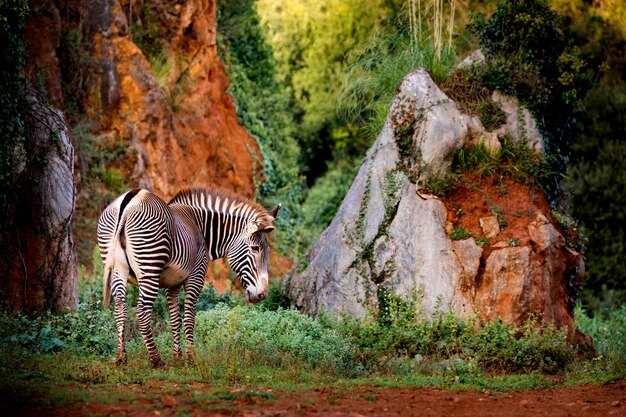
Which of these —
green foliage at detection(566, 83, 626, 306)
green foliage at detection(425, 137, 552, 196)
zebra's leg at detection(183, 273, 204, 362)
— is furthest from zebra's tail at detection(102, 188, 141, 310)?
green foliage at detection(566, 83, 626, 306)

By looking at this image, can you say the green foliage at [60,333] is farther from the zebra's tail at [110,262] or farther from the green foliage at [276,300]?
the green foliage at [276,300]

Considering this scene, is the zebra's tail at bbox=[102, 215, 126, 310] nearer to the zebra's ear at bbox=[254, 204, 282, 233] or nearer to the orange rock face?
the zebra's ear at bbox=[254, 204, 282, 233]

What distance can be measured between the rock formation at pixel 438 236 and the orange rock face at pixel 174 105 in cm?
638

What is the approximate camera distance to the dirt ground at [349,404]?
29.7ft

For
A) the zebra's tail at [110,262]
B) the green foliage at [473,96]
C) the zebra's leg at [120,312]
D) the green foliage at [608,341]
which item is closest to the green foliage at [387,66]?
the green foliage at [473,96]

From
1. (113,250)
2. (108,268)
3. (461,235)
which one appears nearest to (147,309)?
(108,268)

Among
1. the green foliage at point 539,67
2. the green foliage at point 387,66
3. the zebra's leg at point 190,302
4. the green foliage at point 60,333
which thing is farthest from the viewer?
the green foliage at point 387,66

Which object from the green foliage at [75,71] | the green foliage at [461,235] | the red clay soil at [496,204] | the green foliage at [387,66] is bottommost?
the green foliage at [461,235]

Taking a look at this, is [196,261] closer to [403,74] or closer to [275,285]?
[275,285]

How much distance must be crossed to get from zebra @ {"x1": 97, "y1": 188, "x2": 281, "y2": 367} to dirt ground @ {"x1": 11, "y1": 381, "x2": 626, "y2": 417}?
59.8 inches

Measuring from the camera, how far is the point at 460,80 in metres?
15.6

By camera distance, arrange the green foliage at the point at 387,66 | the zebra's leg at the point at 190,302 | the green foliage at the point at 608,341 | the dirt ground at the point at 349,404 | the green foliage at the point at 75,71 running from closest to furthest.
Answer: the dirt ground at the point at 349,404 < the zebra's leg at the point at 190,302 < the green foliage at the point at 608,341 < the green foliage at the point at 387,66 < the green foliage at the point at 75,71

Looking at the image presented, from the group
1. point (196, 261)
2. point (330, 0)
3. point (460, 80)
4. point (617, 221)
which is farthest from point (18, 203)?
point (330, 0)

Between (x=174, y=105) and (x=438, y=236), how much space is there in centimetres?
954
